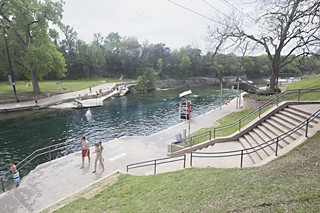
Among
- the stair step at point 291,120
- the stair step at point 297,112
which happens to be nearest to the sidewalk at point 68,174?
the stair step at point 291,120

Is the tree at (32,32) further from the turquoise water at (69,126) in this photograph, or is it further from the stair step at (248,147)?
the stair step at (248,147)

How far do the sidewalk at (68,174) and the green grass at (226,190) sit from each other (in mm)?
2121

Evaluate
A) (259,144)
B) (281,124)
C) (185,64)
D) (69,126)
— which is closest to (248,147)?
(259,144)

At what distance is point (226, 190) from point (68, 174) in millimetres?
8219

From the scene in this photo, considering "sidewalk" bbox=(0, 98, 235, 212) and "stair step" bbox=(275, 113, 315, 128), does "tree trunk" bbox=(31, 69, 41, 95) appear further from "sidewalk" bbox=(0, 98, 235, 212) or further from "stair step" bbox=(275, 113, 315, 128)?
"stair step" bbox=(275, 113, 315, 128)

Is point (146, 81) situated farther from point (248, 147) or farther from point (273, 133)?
point (273, 133)

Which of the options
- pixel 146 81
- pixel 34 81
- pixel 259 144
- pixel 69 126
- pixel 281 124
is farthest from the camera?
pixel 146 81

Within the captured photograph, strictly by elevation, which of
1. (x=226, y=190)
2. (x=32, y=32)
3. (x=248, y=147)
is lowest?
(x=248, y=147)

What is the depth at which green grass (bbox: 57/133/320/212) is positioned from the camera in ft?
15.4

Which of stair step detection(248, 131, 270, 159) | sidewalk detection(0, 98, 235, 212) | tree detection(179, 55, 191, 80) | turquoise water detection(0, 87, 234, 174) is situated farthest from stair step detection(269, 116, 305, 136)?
tree detection(179, 55, 191, 80)

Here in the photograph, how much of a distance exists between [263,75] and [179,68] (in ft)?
138

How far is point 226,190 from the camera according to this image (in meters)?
5.70

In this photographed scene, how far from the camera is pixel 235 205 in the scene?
4.85m

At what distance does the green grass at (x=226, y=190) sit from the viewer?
15.4ft
